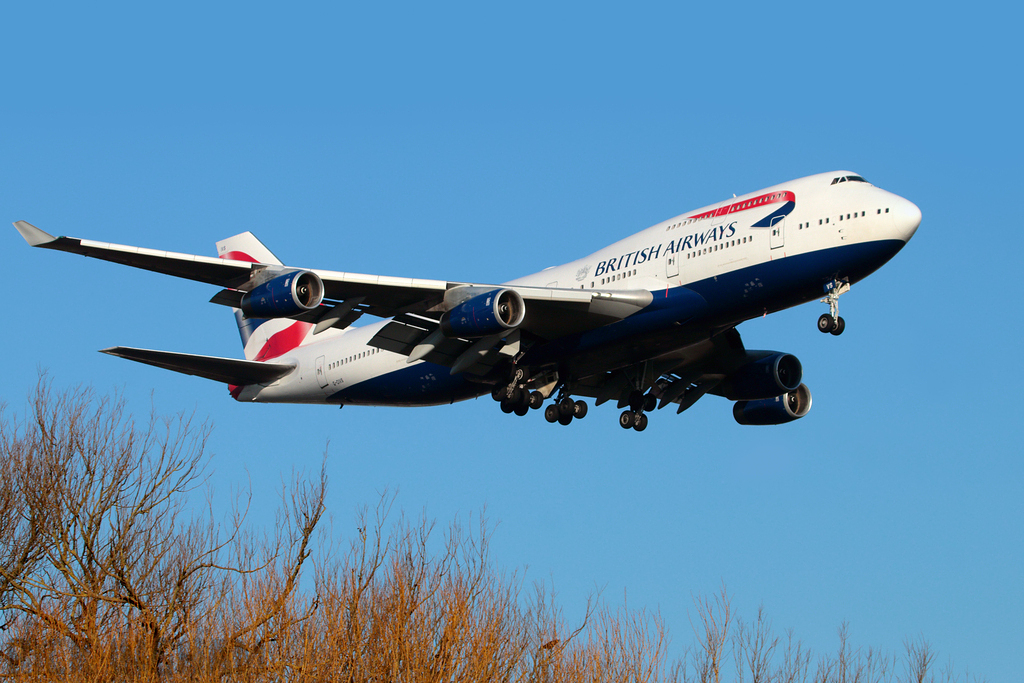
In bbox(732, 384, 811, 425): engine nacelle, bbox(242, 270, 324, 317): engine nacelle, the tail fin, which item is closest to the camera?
bbox(242, 270, 324, 317): engine nacelle

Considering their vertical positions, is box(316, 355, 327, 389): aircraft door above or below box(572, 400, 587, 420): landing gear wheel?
above

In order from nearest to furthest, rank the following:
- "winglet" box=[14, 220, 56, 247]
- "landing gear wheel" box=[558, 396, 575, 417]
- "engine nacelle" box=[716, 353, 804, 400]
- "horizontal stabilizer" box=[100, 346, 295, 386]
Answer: "winglet" box=[14, 220, 56, 247] < "horizontal stabilizer" box=[100, 346, 295, 386] < "landing gear wheel" box=[558, 396, 575, 417] < "engine nacelle" box=[716, 353, 804, 400]

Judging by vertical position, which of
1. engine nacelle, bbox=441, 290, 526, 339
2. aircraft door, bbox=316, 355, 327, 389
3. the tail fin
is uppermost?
the tail fin

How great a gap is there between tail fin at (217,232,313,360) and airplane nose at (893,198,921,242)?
69.2 feet

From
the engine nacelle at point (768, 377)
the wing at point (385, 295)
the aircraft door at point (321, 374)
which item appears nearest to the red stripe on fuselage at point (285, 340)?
the aircraft door at point (321, 374)

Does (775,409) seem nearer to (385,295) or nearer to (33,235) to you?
(385,295)

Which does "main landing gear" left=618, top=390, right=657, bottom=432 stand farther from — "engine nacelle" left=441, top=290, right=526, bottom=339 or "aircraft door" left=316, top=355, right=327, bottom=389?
"aircraft door" left=316, top=355, right=327, bottom=389

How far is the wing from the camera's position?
2709 cm

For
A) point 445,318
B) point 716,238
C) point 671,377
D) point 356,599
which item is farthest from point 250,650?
point 671,377

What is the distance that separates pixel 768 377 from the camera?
34531mm

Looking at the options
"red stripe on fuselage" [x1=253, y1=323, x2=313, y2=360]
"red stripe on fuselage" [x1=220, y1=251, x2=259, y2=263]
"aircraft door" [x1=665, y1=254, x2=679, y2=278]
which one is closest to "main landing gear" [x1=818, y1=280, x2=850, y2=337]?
"aircraft door" [x1=665, y1=254, x2=679, y2=278]

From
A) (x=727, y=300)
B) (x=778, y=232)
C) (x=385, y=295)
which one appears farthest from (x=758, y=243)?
(x=385, y=295)

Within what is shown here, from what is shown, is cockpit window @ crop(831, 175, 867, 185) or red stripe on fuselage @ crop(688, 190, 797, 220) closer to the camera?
cockpit window @ crop(831, 175, 867, 185)

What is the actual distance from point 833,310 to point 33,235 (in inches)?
728
